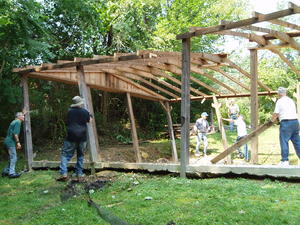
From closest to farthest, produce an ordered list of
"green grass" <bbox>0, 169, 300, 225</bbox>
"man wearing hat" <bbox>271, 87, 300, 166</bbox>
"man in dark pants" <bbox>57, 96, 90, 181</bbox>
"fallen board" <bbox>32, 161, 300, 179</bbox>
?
1. "green grass" <bbox>0, 169, 300, 225</bbox>
2. "fallen board" <bbox>32, 161, 300, 179</bbox>
3. "man wearing hat" <bbox>271, 87, 300, 166</bbox>
4. "man in dark pants" <bbox>57, 96, 90, 181</bbox>

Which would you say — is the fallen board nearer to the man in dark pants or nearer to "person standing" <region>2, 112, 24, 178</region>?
the man in dark pants

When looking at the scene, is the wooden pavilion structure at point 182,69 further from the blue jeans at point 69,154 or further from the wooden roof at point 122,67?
the blue jeans at point 69,154

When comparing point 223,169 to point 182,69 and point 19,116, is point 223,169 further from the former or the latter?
point 19,116

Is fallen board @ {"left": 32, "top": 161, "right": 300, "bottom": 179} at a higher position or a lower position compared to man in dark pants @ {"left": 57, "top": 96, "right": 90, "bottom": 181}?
lower

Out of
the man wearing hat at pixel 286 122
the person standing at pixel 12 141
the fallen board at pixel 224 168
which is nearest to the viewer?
the fallen board at pixel 224 168

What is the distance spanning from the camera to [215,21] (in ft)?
70.2

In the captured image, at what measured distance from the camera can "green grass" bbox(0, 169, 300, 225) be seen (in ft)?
12.8

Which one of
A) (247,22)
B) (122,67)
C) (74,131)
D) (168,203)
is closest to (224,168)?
(168,203)

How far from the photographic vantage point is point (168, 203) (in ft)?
15.1

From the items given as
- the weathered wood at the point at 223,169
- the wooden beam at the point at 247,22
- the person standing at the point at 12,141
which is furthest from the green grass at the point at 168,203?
the wooden beam at the point at 247,22

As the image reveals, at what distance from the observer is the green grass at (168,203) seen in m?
3.91

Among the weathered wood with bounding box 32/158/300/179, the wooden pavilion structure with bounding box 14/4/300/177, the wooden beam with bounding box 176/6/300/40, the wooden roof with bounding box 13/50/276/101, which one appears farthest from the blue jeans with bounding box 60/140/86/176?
the wooden beam with bounding box 176/6/300/40

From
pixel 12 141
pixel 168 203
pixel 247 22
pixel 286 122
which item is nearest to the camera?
pixel 168 203

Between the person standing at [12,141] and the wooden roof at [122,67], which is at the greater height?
the wooden roof at [122,67]
